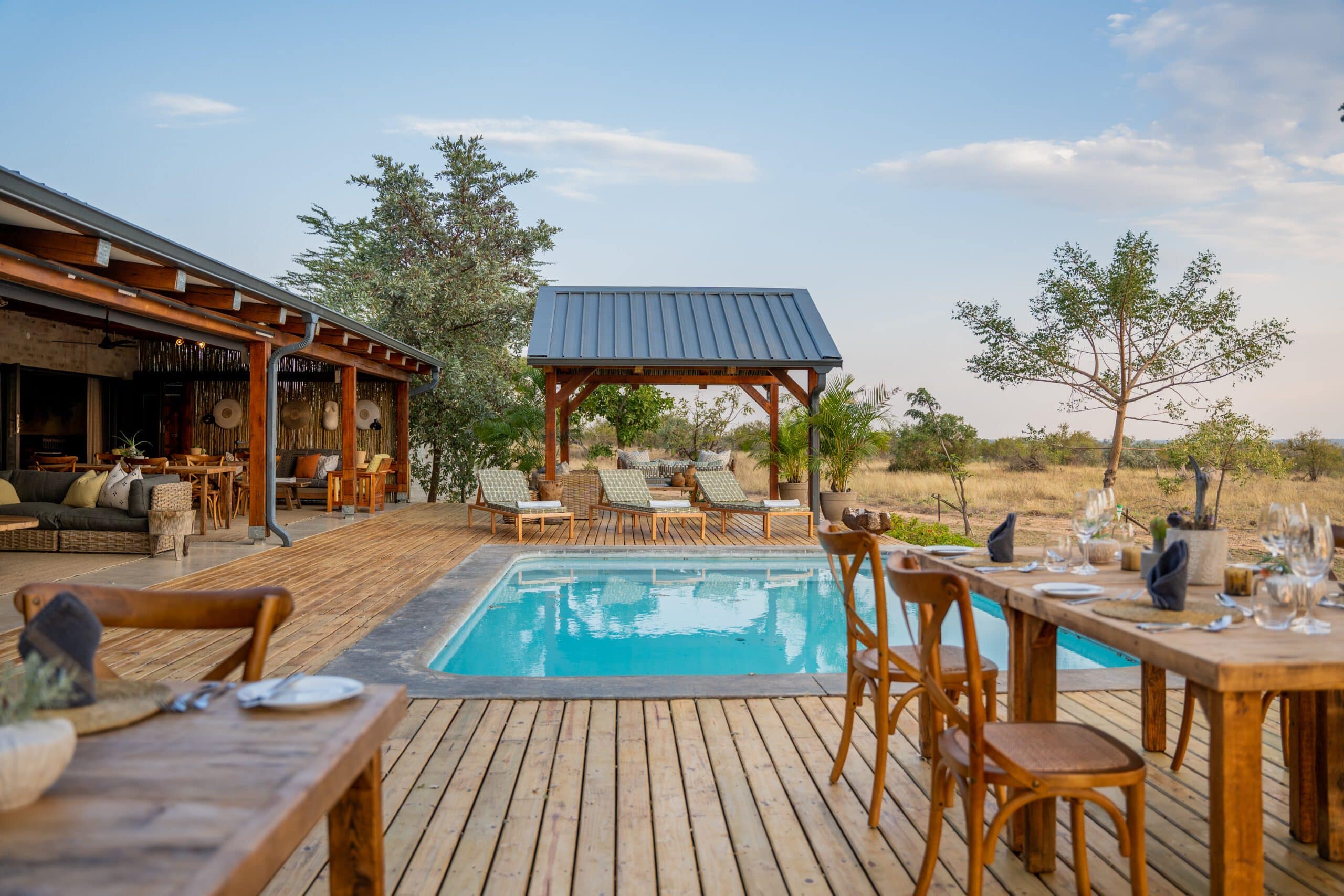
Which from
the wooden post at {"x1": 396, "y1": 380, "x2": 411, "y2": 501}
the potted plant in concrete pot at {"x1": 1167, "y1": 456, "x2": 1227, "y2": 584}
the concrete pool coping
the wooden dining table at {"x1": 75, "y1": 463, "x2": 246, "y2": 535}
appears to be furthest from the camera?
the wooden post at {"x1": 396, "y1": 380, "x2": 411, "y2": 501}

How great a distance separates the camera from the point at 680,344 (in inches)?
459

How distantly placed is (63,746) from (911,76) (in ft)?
48.6

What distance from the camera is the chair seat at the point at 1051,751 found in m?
1.96

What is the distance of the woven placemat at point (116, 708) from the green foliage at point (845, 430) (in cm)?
1017

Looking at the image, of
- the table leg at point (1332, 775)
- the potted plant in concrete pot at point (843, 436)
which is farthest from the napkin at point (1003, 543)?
the potted plant in concrete pot at point (843, 436)

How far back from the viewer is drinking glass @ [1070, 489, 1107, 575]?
2.79m

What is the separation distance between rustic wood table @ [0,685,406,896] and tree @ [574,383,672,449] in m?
15.6

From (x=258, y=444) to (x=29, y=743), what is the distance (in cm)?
879

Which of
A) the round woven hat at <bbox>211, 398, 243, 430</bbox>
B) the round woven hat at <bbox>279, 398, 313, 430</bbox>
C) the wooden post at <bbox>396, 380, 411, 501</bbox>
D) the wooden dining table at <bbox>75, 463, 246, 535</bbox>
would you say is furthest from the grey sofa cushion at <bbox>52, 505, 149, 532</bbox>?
the round woven hat at <bbox>211, 398, 243, 430</bbox>

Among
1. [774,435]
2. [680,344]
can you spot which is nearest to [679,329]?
[680,344]

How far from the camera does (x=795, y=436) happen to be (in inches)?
490

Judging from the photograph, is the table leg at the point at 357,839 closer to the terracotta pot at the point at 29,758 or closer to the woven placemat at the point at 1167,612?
the terracotta pot at the point at 29,758

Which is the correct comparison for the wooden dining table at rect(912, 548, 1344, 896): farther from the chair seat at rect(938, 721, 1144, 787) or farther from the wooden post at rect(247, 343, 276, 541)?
the wooden post at rect(247, 343, 276, 541)

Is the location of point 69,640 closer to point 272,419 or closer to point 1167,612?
point 1167,612
